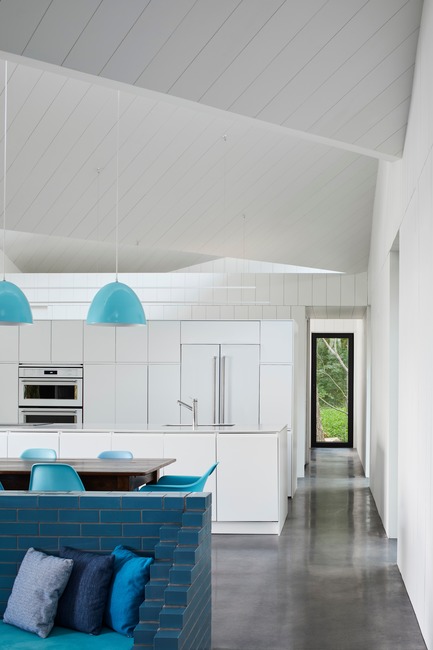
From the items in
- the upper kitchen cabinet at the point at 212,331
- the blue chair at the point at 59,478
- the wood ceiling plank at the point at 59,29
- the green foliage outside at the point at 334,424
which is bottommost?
the green foliage outside at the point at 334,424

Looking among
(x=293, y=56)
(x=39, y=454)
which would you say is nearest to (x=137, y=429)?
(x=39, y=454)

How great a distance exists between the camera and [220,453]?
7.46 meters

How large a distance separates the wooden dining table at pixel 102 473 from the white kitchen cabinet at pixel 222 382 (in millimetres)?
3703

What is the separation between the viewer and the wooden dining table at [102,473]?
5.46 meters

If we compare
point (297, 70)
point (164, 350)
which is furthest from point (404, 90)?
point (164, 350)

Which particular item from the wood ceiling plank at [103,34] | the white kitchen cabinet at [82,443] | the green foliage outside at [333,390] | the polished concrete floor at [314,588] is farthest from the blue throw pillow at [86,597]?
the green foliage outside at [333,390]

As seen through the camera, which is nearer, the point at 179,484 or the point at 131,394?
the point at 179,484

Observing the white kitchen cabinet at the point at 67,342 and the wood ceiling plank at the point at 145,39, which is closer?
the wood ceiling plank at the point at 145,39

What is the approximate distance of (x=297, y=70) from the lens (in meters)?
4.65

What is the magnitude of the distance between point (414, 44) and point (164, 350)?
19.3 feet

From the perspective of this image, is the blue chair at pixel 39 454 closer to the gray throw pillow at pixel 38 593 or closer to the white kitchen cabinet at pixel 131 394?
the gray throw pillow at pixel 38 593

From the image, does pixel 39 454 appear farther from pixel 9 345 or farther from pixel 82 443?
pixel 9 345

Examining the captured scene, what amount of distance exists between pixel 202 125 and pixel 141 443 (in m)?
2.89

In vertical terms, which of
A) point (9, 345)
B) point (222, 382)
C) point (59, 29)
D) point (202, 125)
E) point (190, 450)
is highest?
point (202, 125)
